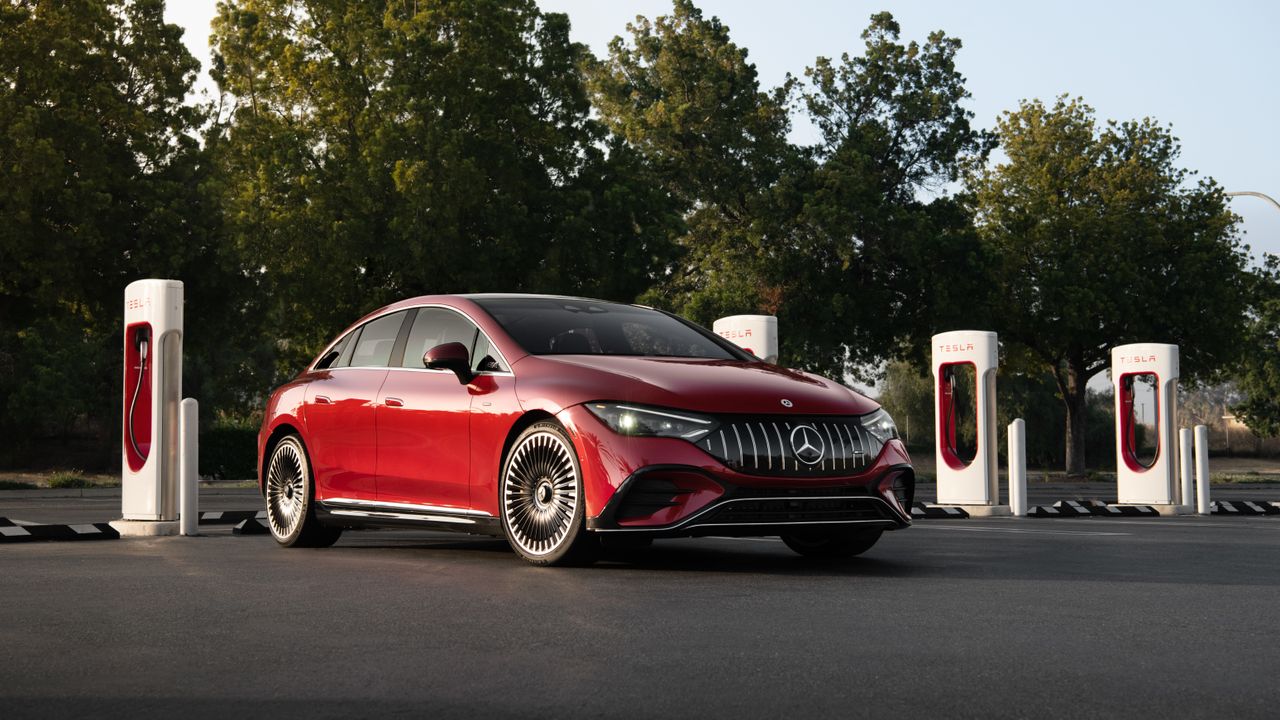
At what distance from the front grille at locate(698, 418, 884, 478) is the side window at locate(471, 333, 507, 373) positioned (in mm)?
1563

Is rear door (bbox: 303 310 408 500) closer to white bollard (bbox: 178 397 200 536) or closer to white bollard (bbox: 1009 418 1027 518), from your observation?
white bollard (bbox: 178 397 200 536)

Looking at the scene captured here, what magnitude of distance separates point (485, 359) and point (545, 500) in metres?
1.11

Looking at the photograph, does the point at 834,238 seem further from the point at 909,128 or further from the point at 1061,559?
the point at 1061,559

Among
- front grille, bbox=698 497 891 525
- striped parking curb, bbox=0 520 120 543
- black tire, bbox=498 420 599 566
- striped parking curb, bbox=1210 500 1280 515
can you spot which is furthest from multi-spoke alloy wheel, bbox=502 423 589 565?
striped parking curb, bbox=1210 500 1280 515

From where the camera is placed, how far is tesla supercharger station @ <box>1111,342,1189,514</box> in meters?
20.4

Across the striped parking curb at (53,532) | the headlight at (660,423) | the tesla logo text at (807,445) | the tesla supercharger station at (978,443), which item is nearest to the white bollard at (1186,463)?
the tesla supercharger station at (978,443)

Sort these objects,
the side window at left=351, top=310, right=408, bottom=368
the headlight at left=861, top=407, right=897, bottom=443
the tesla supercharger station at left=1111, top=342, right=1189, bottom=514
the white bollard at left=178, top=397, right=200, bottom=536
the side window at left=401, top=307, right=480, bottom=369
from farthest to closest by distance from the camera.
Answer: the tesla supercharger station at left=1111, top=342, right=1189, bottom=514 → the white bollard at left=178, top=397, right=200, bottom=536 → the side window at left=351, top=310, right=408, bottom=368 → the side window at left=401, top=307, right=480, bottom=369 → the headlight at left=861, top=407, right=897, bottom=443

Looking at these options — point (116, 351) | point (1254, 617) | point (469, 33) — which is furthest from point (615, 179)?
point (1254, 617)

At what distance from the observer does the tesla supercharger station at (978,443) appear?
683 inches

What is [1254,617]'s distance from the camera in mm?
6465

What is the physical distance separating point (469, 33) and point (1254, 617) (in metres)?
30.1

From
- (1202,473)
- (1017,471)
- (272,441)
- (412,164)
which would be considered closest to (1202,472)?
(1202,473)

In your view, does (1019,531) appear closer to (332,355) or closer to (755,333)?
(755,333)

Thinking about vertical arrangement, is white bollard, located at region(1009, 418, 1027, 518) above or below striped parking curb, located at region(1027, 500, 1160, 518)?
above
